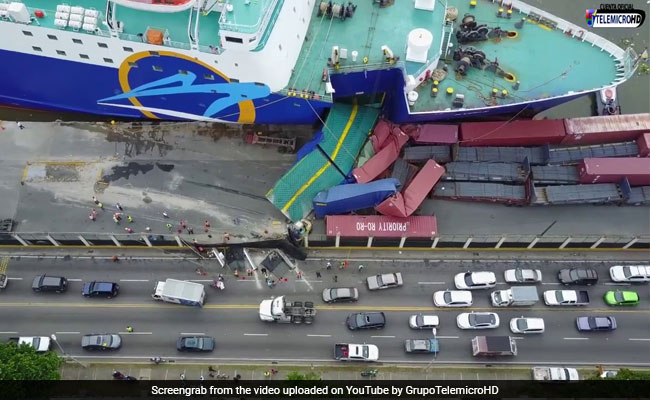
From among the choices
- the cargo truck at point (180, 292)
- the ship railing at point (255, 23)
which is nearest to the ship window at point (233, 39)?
the ship railing at point (255, 23)

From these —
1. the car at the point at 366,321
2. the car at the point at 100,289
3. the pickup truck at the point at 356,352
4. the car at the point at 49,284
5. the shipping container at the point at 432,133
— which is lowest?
the pickup truck at the point at 356,352

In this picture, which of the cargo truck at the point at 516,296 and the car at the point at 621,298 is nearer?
the cargo truck at the point at 516,296

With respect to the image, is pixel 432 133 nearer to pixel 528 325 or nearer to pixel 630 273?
pixel 528 325

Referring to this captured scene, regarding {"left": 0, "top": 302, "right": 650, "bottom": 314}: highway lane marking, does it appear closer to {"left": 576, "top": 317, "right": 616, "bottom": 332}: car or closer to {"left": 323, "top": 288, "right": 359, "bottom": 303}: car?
{"left": 323, "top": 288, "right": 359, "bottom": 303}: car

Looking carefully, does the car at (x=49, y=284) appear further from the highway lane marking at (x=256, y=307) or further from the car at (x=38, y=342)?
the car at (x=38, y=342)

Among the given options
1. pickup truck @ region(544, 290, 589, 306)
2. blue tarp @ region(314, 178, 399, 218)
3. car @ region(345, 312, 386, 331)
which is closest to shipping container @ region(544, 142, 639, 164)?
pickup truck @ region(544, 290, 589, 306)

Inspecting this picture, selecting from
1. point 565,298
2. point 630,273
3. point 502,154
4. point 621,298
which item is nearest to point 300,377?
point 565,298

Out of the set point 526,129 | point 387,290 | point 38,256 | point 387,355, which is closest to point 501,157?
point 526,129
